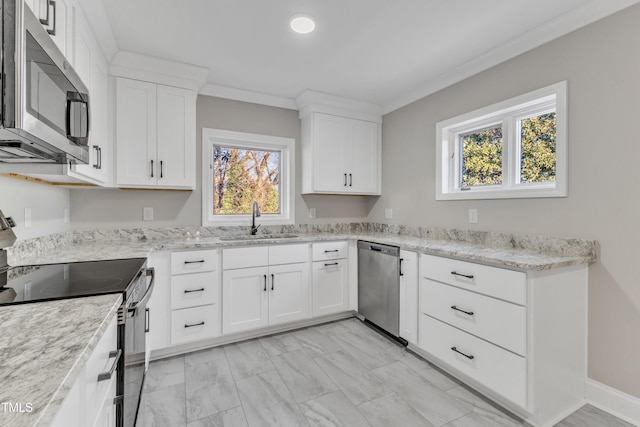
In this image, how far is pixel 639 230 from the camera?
1.67m

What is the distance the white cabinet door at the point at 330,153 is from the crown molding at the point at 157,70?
→ 4.07 ft

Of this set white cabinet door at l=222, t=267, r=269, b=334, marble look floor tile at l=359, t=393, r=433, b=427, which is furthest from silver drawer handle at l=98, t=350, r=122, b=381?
white cabinet door at l=222, t=267, r=269, b=334

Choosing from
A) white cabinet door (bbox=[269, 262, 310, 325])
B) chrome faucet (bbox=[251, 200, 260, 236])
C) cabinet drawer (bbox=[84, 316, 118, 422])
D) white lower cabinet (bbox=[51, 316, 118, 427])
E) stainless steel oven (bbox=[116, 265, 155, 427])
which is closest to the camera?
white lower cabinet (bbox=[51, 316, 118, 427])

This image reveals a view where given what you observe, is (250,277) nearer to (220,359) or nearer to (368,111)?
(220,359)

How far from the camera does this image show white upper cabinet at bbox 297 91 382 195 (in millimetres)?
3277

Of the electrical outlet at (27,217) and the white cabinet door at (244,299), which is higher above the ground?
the electrical outlet at (27,217)

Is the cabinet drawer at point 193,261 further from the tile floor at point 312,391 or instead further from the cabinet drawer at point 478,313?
the cabinet drawer at point 478,313

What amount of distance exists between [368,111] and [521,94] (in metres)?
1.64

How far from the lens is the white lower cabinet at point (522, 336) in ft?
5.37

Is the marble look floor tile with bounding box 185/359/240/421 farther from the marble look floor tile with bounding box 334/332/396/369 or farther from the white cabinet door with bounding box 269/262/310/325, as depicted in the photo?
the marble look floor tile with bounding box 334/332/396/369

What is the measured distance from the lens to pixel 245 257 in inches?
103

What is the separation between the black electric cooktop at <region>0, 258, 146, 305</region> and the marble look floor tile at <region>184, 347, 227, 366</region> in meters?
1.14

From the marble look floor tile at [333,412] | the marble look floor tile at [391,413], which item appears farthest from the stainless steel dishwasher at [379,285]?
the marble look floor tile at [333,412]

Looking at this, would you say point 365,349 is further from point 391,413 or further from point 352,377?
point 391,413
